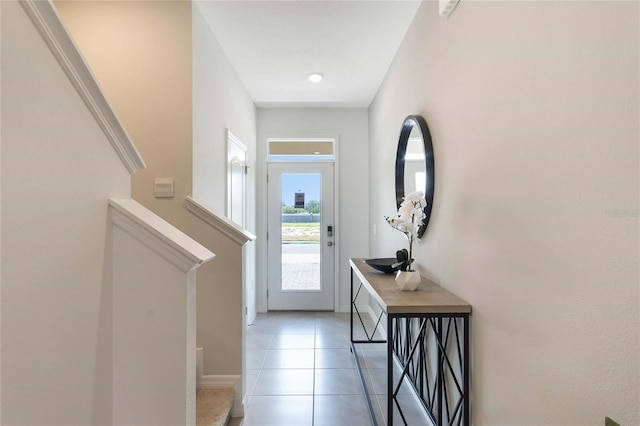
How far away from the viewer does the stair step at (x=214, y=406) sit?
5.83ft

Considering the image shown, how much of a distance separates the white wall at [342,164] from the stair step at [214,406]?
6.99 feet

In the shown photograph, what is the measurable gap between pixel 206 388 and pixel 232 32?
2526 mm

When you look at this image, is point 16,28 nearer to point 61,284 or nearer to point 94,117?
point 94,117

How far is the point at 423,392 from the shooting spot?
2055 millimetres

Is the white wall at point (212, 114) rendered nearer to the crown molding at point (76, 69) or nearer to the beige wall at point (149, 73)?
the beige wall at point (149, 73)

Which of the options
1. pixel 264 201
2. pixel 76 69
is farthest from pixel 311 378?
pixel 76 69

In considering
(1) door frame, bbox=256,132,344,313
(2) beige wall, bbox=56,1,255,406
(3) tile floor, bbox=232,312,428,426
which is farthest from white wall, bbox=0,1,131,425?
(1) door frame, bbox=256,132,344,313

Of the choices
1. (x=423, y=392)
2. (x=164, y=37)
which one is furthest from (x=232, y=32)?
(x=423, y=392)

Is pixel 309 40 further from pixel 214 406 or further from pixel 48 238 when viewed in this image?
pixel 214 406

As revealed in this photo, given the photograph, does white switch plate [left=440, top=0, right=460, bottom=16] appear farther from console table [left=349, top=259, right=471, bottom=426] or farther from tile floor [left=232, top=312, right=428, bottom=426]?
tile floor [left=232, top=312, right=428, bottom=426]

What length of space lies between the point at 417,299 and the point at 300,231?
2783 millimetres

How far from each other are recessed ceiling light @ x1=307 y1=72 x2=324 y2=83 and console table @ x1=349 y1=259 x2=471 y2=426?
2.01 metres

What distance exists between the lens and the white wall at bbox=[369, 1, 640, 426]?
0.75 meters

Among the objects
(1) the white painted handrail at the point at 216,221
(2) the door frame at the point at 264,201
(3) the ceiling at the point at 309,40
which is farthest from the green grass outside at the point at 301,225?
(1) the white painted handrail at the point at 216,221
